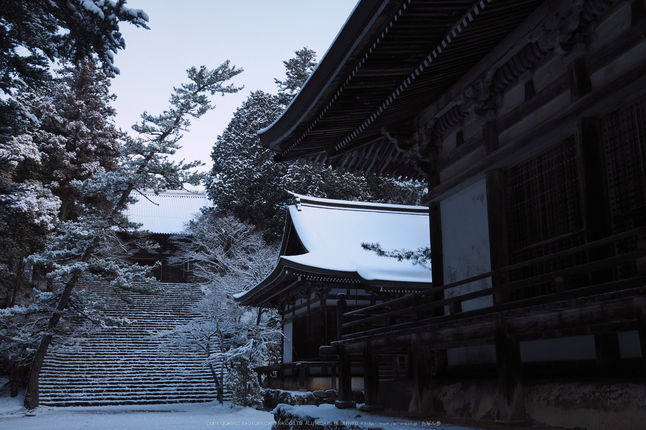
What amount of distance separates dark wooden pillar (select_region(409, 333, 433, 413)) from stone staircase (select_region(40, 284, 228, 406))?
16.1m

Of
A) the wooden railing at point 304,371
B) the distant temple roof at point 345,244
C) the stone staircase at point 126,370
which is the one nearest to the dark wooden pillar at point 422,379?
the distant temple roof at point 345,244

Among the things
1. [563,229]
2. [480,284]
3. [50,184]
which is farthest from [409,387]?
[50,184]

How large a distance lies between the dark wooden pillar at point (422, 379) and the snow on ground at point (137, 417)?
248 cm

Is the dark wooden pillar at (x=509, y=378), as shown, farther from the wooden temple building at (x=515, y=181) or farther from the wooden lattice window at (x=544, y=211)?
the wooden lattice window at (x=544, y=211)

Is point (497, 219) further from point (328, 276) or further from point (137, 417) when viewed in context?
point (137, 417)

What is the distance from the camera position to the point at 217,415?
15844 millimetres

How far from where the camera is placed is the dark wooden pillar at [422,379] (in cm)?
584

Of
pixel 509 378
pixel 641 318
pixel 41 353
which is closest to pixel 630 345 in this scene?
pixel 509 378

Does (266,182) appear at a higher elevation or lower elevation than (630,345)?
higher

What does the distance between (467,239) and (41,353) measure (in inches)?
686

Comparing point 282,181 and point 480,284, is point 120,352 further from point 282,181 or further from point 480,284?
point 480,284

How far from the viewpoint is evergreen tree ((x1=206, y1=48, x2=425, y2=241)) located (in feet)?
112

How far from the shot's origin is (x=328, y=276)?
47.6ft

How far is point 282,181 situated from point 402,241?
53.2 ft
